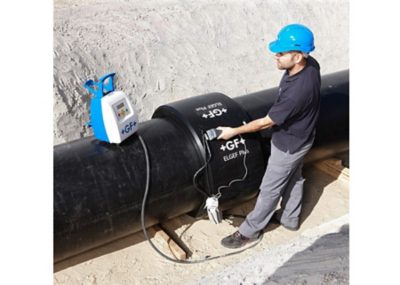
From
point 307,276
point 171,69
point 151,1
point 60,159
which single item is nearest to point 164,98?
point 171,69

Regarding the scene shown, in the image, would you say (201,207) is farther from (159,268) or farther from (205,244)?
(159,268)

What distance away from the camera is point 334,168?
5.08 m

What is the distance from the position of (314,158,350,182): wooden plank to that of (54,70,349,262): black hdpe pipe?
1.35m

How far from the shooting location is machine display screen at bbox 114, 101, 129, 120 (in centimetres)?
348

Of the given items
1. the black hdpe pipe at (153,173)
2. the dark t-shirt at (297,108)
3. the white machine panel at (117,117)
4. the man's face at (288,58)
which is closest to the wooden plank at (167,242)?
the black hdpe pipe at (153,173)

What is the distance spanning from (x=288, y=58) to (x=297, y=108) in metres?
0.41

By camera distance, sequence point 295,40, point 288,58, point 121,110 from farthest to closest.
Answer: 1. point 121,110
2. point 288,58
3. point 295,40

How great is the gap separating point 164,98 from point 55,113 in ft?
6.02

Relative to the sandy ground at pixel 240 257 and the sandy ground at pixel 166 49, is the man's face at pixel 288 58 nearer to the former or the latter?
the sandy ground at pixel 240 257

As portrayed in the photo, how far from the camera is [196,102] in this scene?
13.2 ft

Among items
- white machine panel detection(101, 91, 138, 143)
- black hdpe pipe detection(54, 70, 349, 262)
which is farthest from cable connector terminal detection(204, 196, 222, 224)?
white machine panel detection(101, 91, 138, 143)

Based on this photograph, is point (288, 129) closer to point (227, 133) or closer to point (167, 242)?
point (227, 133)

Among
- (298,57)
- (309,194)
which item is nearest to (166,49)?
(309,194)

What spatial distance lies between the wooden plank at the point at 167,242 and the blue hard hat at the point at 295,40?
1.93 meters
